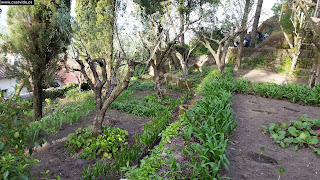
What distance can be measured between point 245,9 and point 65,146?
10790mm

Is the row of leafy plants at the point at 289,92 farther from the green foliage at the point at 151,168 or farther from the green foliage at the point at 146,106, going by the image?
the green foliage at the point at 151,168

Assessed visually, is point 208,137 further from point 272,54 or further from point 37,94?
point 272,54

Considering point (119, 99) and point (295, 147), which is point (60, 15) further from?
point (295, 147)

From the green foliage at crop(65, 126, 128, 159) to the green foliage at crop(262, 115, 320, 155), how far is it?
3.00m

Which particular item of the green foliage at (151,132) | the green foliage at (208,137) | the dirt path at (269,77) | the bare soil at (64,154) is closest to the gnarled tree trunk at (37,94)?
the bare soil at (64,154)

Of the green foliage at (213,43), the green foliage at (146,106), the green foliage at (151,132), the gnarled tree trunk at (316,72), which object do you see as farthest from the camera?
the green foliage at (213,43)

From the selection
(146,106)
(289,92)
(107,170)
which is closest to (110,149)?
(107,170)

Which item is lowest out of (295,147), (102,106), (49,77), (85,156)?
(85,156)

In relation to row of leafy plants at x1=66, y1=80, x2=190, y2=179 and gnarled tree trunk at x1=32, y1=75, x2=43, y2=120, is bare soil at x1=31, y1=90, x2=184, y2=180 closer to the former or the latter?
row of leafy plants at x1=66, y1=80, x2=190, y2=179

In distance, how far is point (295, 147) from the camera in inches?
125

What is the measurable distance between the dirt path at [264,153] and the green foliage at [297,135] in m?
0.09

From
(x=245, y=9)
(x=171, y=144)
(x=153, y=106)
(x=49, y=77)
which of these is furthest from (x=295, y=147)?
(x=245, y=9)

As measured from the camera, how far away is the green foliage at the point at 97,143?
416cm

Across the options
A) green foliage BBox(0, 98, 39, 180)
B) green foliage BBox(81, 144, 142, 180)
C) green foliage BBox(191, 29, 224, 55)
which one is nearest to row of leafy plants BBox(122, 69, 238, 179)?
green foliage BBox(81, 144, 142, 180)
